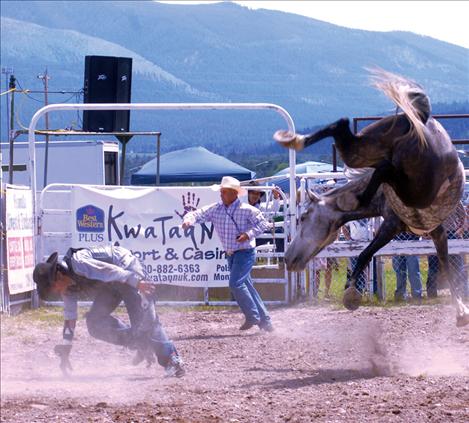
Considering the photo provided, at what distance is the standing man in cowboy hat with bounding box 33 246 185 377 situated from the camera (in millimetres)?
8547

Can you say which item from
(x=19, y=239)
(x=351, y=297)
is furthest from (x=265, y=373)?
(x=19, y=239)

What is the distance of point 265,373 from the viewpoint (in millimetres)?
9109

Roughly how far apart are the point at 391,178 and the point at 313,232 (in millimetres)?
1220

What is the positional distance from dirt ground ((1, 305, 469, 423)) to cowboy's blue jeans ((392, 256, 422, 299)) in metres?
0.88

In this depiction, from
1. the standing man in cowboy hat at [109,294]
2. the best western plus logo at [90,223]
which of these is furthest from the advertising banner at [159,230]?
the standing man in cowboy hat at [109,294]

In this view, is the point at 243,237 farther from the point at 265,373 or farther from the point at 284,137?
the point at 284,137

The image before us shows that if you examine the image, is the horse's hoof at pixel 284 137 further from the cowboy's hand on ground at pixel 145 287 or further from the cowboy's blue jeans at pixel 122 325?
the cowboy's blue jeans at pixel 122 325

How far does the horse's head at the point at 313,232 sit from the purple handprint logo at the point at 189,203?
4.44 meters

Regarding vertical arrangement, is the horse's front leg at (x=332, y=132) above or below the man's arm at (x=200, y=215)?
above

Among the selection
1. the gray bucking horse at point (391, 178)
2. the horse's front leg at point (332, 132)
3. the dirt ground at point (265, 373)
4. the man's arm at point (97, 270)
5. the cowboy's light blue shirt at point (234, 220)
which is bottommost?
the dirt ground at point (265, 373)

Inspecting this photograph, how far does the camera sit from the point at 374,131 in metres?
8.45

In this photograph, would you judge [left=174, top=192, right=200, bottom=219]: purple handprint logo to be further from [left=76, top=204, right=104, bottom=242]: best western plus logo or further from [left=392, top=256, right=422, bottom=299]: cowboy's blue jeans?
[left=392, top=256, right=422, bottom=299]: cowboy's blue jeans

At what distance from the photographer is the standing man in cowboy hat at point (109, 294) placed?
8.55 m

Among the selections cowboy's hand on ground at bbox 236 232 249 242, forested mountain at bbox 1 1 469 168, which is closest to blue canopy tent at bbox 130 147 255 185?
cowboy's hand on ground at bbox 236 232 249 242
